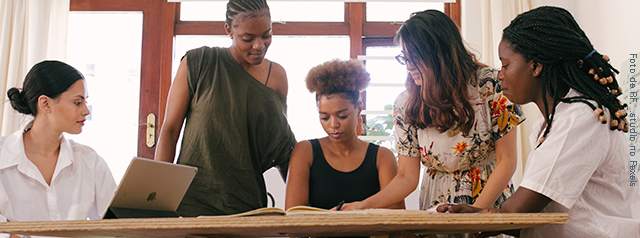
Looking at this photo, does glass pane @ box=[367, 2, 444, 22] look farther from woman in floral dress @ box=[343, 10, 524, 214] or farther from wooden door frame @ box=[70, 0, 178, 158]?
woman in floral dress @ box=[343, 10, 524, 214]

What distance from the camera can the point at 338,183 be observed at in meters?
1.67

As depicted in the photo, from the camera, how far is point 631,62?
7.61 feet

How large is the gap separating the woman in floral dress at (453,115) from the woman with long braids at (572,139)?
12.5 inches

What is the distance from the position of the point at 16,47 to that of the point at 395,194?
2.85m

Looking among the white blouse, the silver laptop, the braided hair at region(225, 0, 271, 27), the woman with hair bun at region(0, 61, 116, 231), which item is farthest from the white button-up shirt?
the white blouse

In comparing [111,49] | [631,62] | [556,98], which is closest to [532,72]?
[556,98]

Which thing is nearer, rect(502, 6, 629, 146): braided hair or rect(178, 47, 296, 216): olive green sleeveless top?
rect(502, 6, 629, 146): braided hair

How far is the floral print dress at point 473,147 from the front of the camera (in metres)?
1.39

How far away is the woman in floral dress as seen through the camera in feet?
4.57

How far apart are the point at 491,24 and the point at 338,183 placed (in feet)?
6.40

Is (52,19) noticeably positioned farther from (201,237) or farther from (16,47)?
(201,237)

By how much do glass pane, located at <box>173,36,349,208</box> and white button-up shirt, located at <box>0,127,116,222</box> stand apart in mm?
1607

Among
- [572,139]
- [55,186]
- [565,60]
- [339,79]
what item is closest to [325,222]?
[572,139]

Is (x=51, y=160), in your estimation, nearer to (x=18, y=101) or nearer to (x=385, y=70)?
(x=18, y=101)
